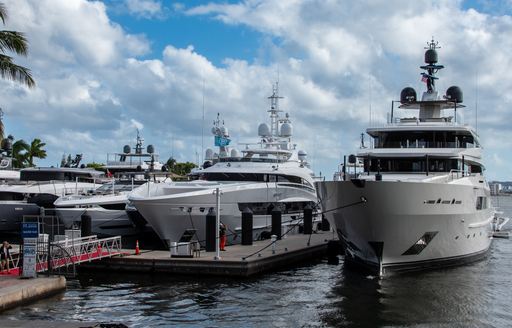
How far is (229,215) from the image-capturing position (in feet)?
95.4

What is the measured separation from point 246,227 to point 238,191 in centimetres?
264

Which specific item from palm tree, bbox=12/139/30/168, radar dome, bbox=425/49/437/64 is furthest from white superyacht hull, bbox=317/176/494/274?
palm tree, bbox=12/139/30/168

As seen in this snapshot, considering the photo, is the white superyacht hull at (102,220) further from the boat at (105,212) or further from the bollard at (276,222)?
the bollard at (276,222)

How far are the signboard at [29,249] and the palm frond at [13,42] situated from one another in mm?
5212

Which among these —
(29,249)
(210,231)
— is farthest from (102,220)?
(29,249)

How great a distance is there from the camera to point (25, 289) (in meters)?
17.3

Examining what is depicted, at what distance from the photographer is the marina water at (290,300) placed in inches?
659

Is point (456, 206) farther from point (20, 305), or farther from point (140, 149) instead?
point (140, 149)

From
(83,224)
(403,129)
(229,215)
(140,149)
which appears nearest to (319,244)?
(229,215)

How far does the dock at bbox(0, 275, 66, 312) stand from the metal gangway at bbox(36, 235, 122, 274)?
1.11 meters

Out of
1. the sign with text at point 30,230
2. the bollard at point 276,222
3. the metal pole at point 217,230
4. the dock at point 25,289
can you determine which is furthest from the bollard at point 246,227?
the sign with text at point 30,230

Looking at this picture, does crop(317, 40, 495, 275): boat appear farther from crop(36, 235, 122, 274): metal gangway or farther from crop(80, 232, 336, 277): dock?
crop(36, 235, 122, 274): metal gangway

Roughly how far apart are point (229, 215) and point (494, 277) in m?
11.6

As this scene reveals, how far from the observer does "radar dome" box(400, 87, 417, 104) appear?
32.9 meters
